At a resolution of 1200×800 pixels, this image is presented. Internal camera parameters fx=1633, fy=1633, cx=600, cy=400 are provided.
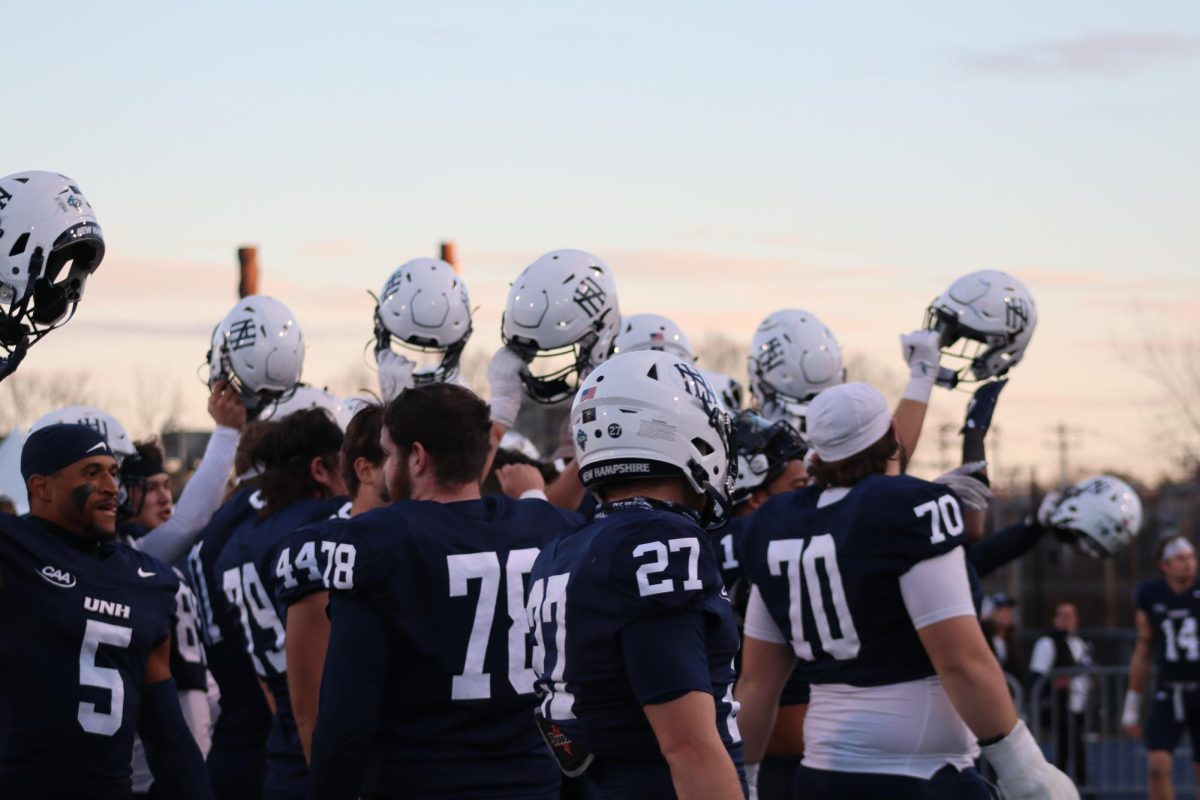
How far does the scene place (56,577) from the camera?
4.96m

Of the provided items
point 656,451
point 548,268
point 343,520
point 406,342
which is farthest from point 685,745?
point 406,342

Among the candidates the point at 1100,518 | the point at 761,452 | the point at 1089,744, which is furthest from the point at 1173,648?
the point at 761,452

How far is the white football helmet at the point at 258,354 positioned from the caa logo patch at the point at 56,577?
2487mm

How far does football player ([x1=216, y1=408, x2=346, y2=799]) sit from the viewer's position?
224 inches

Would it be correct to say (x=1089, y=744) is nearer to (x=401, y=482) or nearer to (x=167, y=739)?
(x=167, y=739)

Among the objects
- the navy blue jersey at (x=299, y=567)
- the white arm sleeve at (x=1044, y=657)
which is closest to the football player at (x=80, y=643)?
the navy blue jersey at (x=299, y=567)

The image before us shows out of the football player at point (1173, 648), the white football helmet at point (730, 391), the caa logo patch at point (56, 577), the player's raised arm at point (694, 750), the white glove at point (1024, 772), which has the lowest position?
the football player at point (1173, 648)

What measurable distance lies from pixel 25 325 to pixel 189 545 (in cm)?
282

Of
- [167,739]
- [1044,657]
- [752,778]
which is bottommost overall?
[1044,657]

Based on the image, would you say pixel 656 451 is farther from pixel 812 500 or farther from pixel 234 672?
pixel 234 672

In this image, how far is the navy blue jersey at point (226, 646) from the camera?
632 centimetres

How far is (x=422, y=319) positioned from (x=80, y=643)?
8.61ft

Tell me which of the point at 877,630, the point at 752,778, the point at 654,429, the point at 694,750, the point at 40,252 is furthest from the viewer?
the point at 752,778

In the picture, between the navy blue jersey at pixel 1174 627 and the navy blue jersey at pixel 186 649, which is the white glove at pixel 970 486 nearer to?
the navy blue jersey at pixel 186 649
